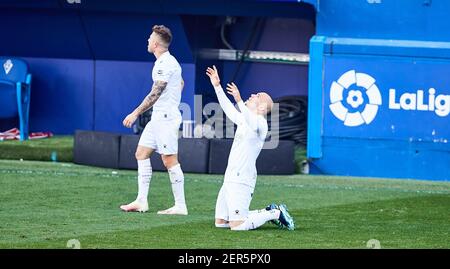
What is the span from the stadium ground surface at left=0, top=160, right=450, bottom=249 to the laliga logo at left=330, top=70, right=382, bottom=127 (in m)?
0.88

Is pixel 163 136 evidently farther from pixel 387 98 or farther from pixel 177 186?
pixel 387 98

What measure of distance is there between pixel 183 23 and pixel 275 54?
1.94 meters

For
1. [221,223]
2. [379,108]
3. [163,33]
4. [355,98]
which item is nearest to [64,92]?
[355,98]

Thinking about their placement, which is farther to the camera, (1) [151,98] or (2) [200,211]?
(2) [200,211]

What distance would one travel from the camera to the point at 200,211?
1339cm

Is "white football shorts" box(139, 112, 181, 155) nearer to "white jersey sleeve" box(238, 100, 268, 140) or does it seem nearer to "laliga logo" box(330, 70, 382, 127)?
"white jersey sleeve" box(238, 100, 268, 140)

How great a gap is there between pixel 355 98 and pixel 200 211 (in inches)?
183

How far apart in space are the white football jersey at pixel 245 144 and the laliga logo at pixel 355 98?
560 centimetres

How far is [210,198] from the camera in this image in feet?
47.7

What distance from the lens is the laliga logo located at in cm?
1731

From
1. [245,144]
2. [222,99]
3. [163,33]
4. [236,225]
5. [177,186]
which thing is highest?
[163,33]

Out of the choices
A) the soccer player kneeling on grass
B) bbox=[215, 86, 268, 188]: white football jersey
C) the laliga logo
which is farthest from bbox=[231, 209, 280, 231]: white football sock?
the laliga logo

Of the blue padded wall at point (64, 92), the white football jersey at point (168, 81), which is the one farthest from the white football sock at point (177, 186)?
the blue padded wall at point (64, 92)
